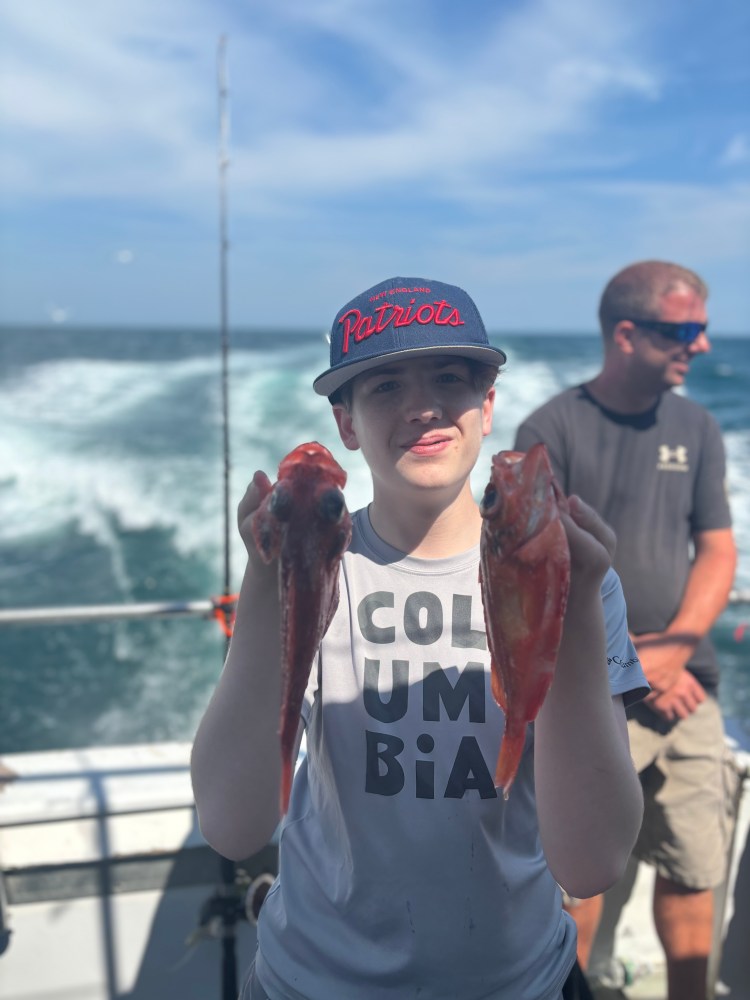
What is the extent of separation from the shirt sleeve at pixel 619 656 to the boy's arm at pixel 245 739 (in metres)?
0.66

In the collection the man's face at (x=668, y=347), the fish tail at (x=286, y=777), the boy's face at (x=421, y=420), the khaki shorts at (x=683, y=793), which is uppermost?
the man's face at (x=668, y=347)

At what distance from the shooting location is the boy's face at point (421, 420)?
164 centimetres

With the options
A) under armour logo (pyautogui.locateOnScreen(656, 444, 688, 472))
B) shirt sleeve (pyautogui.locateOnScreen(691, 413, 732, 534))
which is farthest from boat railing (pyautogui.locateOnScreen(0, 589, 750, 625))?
shirt sleeve (pyautogui.locateOnScreen(691, 413, 732, 534))

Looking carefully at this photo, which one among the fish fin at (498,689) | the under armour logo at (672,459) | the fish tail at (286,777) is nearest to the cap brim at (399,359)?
the fish fin at (498,689)

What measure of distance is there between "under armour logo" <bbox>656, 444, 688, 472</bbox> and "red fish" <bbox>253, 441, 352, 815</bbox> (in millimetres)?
2388

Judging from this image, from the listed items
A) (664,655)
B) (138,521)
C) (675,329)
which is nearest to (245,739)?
(664,655)

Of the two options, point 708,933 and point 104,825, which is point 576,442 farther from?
point 104,825

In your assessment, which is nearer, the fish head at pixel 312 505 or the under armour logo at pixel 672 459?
the fish head at pixel 312 505

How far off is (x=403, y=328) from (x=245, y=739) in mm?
889

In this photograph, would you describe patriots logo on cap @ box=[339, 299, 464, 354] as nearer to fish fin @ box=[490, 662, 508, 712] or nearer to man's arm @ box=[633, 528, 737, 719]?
fish fin @ box=[490, 662, 508, 712]

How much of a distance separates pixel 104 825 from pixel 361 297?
2396 mm

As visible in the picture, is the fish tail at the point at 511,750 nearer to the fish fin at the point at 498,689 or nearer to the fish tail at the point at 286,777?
the fish fin at the point at 498,689

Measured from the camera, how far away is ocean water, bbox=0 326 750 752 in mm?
9898

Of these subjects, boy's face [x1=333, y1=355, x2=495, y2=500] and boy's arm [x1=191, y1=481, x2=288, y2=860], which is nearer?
boy's arm [x1=191, y1=481, x2=288, y2=860]
